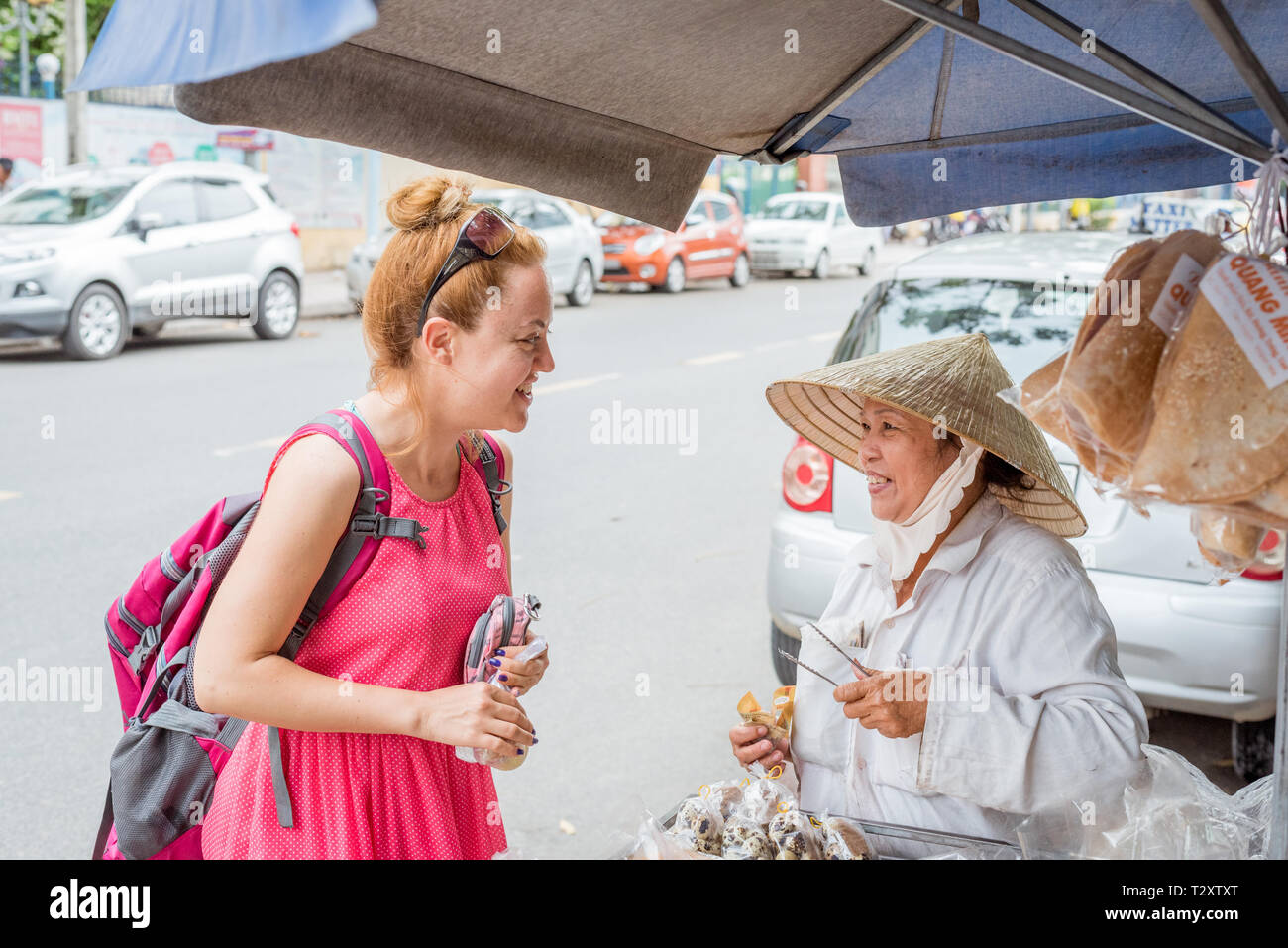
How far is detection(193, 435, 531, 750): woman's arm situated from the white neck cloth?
2.69 feet

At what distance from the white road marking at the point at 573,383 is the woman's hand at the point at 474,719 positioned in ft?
29.7

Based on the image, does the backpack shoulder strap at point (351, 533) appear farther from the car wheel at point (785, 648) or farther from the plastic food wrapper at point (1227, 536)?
the car wheel at point (785, 648)

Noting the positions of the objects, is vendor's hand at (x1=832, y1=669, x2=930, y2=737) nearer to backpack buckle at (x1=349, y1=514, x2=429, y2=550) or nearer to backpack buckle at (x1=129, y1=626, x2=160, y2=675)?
backpack buckle at (x1=349, y1=514, x2=429, y2=550)

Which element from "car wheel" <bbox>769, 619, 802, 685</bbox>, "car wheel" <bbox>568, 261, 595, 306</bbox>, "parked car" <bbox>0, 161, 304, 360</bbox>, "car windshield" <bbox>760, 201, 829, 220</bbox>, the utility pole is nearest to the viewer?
"car wheel" <bbox>769, 619, 802, 685</bbox>

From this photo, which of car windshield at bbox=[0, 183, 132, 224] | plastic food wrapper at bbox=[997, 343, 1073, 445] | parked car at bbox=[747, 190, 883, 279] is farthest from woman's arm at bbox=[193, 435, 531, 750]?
parked car at bbox=[747, 190, 883, 279]

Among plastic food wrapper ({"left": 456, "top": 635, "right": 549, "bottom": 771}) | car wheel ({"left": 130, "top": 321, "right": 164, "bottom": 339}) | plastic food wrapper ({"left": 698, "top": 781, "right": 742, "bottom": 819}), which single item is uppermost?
car wheel ({"left": 130, "top": 321, "right": 164, "bottom": 339})

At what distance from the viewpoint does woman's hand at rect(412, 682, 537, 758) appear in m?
1.91

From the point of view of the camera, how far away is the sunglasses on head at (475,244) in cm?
204

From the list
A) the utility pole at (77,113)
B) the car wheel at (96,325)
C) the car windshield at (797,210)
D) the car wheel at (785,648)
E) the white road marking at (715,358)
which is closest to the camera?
the car wheel at (785,648)

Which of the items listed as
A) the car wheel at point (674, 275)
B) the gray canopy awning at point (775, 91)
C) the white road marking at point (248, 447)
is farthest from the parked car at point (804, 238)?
the gray canopy awning at point (775, 91)

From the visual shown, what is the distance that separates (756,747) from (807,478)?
233 centimetres

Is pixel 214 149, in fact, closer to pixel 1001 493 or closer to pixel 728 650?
pixel 728 650
